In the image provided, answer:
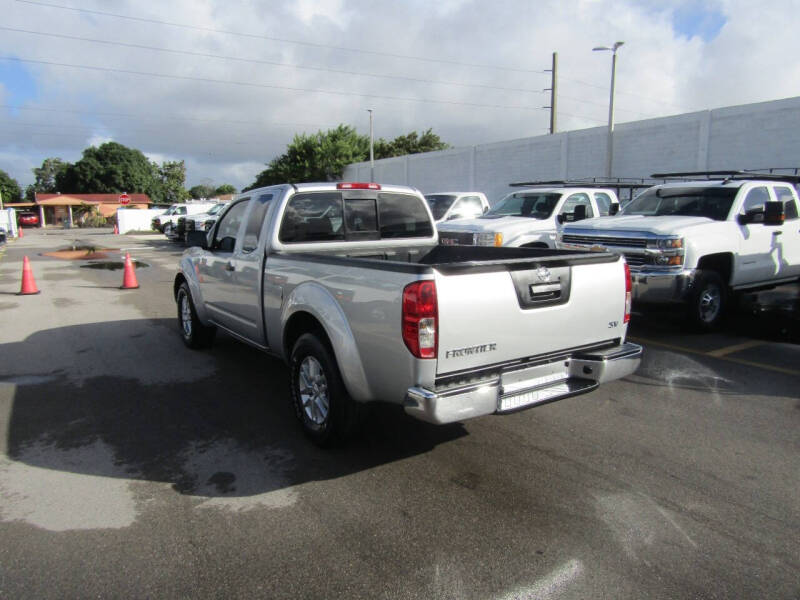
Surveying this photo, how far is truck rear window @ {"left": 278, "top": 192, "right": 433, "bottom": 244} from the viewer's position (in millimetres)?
5148

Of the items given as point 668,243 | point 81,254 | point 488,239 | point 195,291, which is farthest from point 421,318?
point 81,254

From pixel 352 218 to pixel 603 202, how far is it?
850 cm

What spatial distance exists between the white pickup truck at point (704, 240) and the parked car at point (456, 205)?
6.57 meters

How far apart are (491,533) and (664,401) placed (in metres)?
2.80

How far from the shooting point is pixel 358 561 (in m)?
2.90

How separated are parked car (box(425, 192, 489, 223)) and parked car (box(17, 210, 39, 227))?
6427cm

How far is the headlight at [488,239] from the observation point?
10711 mm

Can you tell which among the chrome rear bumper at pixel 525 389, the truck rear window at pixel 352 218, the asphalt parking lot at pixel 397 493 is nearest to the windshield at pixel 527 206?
the asphalt parking lot at pixel 397 493

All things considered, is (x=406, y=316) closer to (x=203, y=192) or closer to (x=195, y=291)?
(x=195, y=291)

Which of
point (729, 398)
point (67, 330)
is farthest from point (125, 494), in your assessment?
point (67, 330)

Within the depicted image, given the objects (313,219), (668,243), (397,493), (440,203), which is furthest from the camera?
(440,203)

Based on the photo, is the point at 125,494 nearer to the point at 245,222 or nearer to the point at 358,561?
the point at 358,561

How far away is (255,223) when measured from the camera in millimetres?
5430

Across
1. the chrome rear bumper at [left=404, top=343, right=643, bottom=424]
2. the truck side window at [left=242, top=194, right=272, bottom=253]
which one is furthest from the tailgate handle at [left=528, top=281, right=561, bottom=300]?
the truck side window at [left=242, top=194, right=272, bottom=253]
